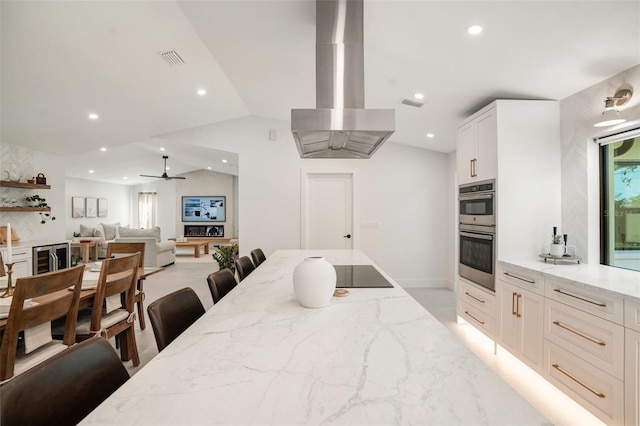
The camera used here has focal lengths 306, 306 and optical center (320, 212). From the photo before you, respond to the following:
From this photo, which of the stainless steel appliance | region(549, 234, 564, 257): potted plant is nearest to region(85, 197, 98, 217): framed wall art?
the stainless steel appliance

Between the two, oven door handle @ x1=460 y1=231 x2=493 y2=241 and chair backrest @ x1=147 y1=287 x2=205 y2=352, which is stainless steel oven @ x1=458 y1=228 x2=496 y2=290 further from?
chair backrest @ x1=147 y1=287 x2=205 y2=352

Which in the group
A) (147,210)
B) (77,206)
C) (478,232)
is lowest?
(478,232)

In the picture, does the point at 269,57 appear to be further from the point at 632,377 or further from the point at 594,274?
the point at 632,377

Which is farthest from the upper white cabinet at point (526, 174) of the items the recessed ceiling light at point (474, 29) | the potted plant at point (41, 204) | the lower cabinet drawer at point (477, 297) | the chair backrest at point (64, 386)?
the potted plant at point (41, 204)

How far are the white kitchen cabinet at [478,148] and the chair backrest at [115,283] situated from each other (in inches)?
122

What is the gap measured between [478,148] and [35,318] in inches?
137

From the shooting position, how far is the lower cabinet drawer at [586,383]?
163 cm

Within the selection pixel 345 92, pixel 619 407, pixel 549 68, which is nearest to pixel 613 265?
pixel 619 407

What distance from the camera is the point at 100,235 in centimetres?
878

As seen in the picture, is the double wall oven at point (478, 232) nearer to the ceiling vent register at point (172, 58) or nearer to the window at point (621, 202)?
the window at point (621, 202)

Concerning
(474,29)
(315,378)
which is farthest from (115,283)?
(474,29)

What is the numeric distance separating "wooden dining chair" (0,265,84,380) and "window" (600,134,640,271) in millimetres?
3641

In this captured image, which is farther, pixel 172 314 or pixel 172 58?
pixel 172 58

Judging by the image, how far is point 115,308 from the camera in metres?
2.33
